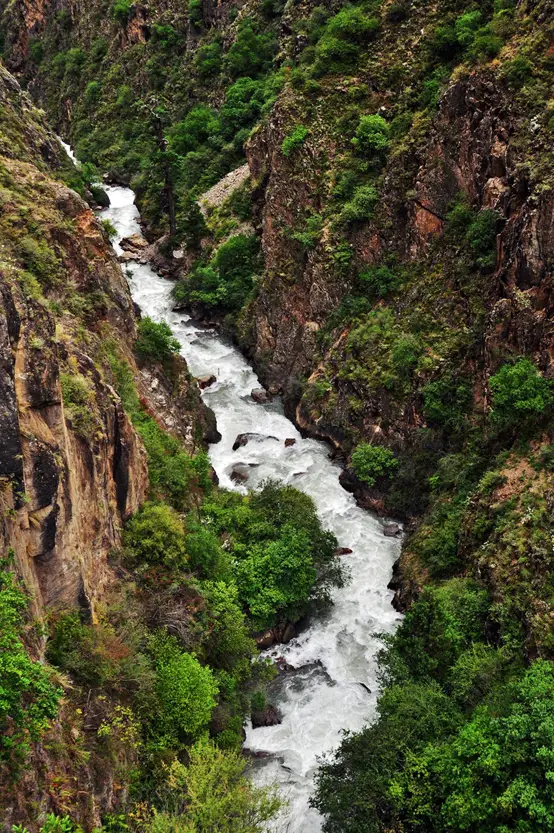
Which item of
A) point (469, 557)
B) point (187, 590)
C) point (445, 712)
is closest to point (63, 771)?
point (187, 590)

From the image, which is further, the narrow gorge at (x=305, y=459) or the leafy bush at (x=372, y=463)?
→ the leafy bush at (x=372, y=463)

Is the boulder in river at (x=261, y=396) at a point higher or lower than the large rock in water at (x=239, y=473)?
higher

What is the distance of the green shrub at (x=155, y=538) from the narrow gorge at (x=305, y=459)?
140 mm

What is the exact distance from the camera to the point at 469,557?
96.8 ft

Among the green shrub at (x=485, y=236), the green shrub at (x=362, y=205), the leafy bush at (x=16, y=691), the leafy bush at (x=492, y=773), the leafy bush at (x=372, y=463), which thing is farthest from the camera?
the green shrub at (x=362, y=205)

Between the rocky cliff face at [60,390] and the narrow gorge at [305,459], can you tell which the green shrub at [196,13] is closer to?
the narrow gorge at [305,459]

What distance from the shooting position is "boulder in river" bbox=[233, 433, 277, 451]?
42.1 m

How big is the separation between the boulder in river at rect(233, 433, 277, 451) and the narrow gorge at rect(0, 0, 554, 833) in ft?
0.62

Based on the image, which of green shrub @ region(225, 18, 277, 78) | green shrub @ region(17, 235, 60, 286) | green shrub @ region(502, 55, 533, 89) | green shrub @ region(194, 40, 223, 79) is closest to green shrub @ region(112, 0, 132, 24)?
green shrub @ region(194, 40, 223, 79)

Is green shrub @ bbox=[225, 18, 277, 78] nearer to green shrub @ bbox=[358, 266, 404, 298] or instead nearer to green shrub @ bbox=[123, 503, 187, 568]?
green shrub @ bbox=[358, 266, 404, 298]

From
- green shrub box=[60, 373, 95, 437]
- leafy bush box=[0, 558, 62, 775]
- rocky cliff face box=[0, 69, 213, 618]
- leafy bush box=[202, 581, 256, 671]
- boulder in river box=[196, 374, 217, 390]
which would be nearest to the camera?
Answer: leafy bush box=[0, 558, 62, 775]

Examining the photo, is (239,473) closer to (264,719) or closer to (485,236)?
(264,719)

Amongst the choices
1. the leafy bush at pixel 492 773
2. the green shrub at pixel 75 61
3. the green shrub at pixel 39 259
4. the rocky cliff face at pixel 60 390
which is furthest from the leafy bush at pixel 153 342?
the green shrub at pixel 75 61

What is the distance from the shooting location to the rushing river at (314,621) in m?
25.7
